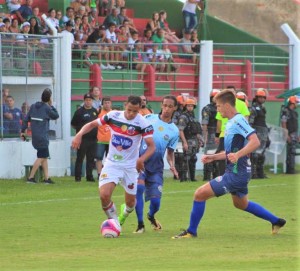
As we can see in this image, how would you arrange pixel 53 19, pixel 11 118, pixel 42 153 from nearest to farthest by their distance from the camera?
pixel 42 153 → pixel 11 118 → pixel 53 19

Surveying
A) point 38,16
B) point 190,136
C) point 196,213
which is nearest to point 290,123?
point 190,136

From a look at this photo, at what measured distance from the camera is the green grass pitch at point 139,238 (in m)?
11.3

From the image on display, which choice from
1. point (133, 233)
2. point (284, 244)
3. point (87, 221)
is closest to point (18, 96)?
point (87, 221)

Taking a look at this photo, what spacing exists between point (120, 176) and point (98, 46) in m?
15.2

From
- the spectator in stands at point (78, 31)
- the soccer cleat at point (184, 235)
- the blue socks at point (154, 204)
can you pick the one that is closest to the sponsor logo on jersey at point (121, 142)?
the blue socks at point (154, 204)

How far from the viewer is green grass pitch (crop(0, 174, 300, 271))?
37.1ft

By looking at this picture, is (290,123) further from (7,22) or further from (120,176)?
(120,176)

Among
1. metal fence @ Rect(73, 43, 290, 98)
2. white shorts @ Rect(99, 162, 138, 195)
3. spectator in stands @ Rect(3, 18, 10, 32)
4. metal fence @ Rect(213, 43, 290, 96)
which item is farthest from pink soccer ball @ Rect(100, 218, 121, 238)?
metal fence @ Rect(213, 43, 290, 96)

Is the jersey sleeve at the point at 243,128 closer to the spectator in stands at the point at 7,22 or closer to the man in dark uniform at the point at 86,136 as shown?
the man in dark uniform at the point at 86,136

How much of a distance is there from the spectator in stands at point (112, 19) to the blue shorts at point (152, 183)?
1630cm

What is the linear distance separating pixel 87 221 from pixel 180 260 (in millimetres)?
5005

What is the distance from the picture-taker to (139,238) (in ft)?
45.7

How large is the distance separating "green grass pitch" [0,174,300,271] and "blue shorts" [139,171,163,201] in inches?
19.4

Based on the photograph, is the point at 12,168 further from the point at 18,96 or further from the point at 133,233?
the point at 133,233
